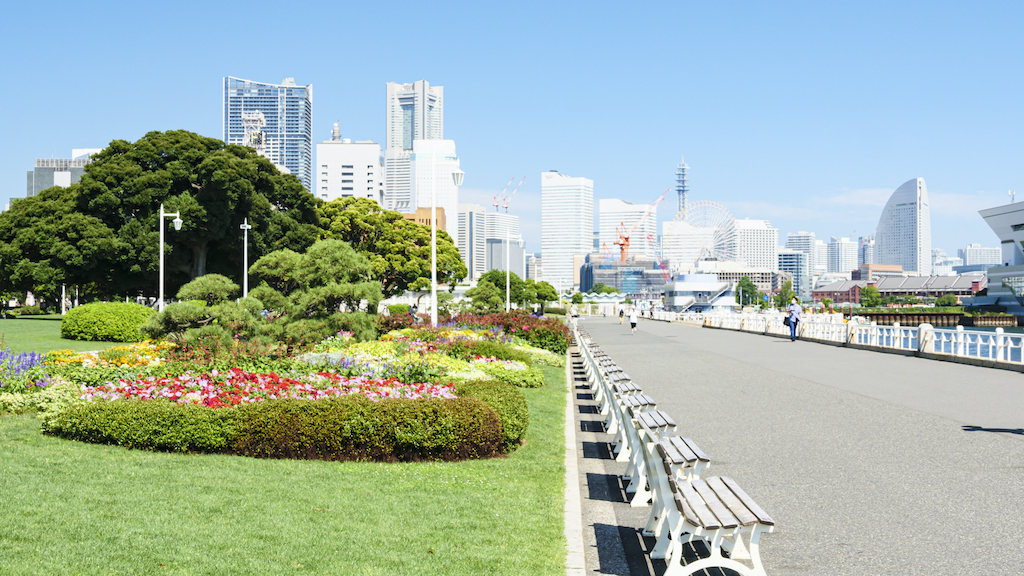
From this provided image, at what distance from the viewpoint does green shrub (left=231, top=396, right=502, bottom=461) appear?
7.75m

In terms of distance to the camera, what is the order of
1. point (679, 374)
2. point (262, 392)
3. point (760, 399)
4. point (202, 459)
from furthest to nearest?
point (679, 374), point (760, 399), point (262, 392), point (202, 459)

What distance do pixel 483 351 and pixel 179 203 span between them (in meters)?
29.4

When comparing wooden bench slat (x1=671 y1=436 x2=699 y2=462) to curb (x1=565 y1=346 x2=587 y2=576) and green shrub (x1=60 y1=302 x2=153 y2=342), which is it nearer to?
curb (x1=565 y1=346 x2=587 y2=576)

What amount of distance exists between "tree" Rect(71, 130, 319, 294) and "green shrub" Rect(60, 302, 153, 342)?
13392 millimetres

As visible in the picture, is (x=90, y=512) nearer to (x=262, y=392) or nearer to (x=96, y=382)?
(x=262, y=392)

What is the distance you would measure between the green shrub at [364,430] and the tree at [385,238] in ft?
149

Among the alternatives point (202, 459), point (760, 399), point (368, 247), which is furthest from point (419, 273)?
point (202, 459)

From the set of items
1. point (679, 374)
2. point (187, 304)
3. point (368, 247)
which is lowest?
point (679, 374)

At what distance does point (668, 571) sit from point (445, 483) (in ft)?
9.10

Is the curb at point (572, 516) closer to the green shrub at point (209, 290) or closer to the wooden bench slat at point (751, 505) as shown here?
the wooden bench slat at point (751, 505)

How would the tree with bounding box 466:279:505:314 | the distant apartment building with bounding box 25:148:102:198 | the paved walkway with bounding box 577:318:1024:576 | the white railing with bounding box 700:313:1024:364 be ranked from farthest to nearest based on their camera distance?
the distant apartment building with bounding box 25:148:102:198 < the tree with bounding box 466:279:505:314 < the white railing with bounding box 700:313:1024:364 < the paved walkway with bounding box 577:318:1024:576

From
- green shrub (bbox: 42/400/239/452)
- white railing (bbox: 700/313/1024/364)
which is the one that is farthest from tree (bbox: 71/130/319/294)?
green shrub (bbox: 42/400/239/452)

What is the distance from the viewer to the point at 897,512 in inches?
249

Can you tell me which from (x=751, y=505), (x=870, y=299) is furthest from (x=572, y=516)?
(x=870, y=299)
